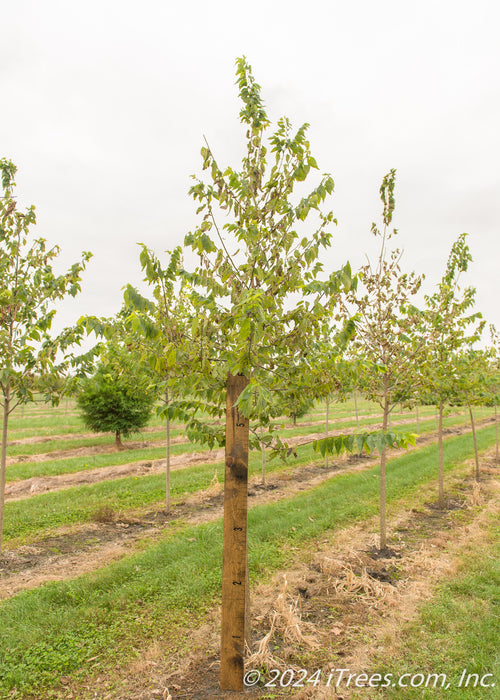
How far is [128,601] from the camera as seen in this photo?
5.60 m

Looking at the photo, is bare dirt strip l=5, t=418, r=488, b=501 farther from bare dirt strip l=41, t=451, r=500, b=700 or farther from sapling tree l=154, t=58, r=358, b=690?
sapling tree l=154, t=58, r=358, b=690

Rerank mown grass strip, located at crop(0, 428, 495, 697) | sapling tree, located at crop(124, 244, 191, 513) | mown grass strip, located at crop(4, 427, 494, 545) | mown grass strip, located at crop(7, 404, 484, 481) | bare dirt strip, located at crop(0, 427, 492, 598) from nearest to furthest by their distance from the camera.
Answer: sapling tree, located at crop(124, 244, 191, 513) < mown grass strip, located at crop(0, 428, 495, 697) < bare dirt strip, located at crop(0, 427, 492, 598) < mown grass strip, located at crop(4, 427, 494, 545) < mown grass strip, located at crop(7, 404, 484, 481)

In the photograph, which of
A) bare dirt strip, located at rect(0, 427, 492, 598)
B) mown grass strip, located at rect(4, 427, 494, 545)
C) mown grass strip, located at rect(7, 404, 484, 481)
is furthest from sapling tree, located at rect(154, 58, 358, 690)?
mown grass strip, located at rect(7, 404, 484, 481)

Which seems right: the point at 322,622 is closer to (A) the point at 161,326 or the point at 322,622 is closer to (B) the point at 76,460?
(A) the point at 161,326

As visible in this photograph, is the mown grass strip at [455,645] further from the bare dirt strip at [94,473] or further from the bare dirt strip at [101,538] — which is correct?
the bare dirt strip at [94,473]

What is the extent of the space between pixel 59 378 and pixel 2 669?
12.8 feet

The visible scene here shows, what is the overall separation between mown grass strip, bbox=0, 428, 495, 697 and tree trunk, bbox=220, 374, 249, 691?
56.7 inches

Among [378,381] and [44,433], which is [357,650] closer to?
[378,381]

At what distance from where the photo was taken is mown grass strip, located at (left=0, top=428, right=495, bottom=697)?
447 centimetres

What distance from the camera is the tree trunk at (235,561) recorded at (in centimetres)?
376

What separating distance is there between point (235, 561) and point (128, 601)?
9.28ft

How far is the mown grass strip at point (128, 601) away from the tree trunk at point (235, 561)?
144 centimetres

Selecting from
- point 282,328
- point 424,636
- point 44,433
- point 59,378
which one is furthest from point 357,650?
point 44,433

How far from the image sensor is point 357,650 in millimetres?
4492
